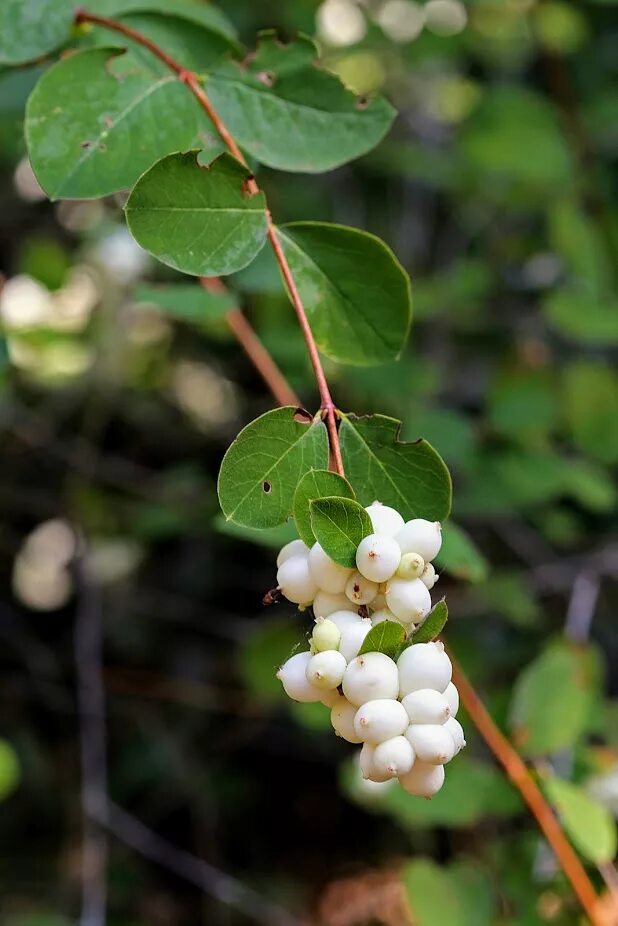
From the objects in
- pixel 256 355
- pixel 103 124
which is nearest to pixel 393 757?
pixel 103 124

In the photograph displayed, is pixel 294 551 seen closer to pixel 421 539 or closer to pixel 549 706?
pixel 421 539

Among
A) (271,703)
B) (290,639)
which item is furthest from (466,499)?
(271,703)

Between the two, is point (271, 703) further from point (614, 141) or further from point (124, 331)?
point (614, 141)

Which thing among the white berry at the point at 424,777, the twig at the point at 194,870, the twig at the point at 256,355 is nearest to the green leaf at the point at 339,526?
the white berry at the point at 424,777

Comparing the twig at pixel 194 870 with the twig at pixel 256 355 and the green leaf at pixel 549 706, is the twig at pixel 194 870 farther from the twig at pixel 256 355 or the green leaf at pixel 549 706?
the twig at pixel 256 355

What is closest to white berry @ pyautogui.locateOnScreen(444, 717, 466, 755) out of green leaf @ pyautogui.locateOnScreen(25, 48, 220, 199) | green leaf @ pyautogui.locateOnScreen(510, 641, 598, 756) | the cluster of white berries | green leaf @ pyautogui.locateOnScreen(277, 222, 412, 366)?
the cluster of white berries

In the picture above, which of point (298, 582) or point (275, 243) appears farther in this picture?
point (275, 243)
